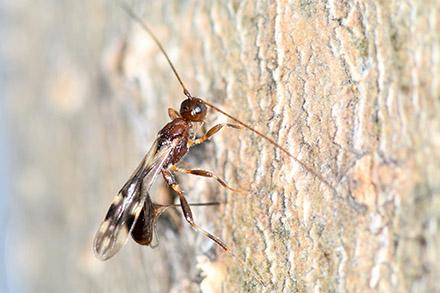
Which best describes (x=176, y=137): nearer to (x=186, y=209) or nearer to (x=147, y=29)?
(x=186, y=209)

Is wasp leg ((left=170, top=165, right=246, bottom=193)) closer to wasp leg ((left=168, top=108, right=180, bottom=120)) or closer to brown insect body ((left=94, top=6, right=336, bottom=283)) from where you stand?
brown insect body ((left=94, top=6, right=336, bottom=283))

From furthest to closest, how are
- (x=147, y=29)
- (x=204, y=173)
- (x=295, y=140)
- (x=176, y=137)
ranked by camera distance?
(x=147, y=29)
(x=176, y=137)
(x=204, y=173)
(x=295, y=140)

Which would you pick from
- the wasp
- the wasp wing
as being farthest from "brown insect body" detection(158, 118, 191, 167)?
the wasp wing

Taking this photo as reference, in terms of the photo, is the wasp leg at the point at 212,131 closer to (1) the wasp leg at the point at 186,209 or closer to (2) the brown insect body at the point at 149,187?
(2) the brown insect body at the point at 149,187

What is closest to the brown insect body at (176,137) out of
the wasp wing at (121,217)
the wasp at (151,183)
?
the wasp at (151,183)

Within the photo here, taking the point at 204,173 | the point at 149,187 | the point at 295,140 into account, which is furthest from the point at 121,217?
the point at 295,140

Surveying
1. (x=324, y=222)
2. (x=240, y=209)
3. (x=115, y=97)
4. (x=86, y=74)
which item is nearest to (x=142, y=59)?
(x=115, y=97)
